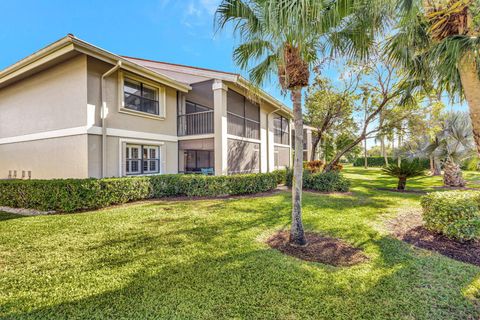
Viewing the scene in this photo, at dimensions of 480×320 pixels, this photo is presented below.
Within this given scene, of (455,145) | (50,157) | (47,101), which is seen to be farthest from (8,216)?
(455,145)

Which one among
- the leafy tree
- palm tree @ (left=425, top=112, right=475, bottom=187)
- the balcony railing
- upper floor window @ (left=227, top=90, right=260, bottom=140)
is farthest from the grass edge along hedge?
palm tree @ (left=425, top=112, right=475, bottom=187)

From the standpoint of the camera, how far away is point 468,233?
16.9 feet

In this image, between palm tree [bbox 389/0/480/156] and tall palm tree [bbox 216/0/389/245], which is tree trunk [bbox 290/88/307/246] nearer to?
tall palm tree [bbox 216/0/389/245]

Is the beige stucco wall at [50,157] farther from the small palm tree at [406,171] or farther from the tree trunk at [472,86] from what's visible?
the small palm tree at [406,171]

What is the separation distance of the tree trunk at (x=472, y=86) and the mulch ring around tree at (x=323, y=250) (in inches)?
174

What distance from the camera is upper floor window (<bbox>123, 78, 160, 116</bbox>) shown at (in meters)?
11.0

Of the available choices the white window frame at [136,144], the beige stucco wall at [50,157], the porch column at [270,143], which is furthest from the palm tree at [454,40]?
the porch column at [270,143]

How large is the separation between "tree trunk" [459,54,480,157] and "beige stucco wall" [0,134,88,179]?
41.7 feet

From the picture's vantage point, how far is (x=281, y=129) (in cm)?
2203

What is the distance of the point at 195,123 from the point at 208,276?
10.8 m

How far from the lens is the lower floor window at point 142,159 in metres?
11.1

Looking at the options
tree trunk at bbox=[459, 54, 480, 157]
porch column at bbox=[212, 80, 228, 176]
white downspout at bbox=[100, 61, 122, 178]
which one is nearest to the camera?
tree trunk at bbox=[459, 54, 480, 157]

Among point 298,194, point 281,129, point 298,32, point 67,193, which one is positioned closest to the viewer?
point 298,32

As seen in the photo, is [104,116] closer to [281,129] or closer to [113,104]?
[113,104]
